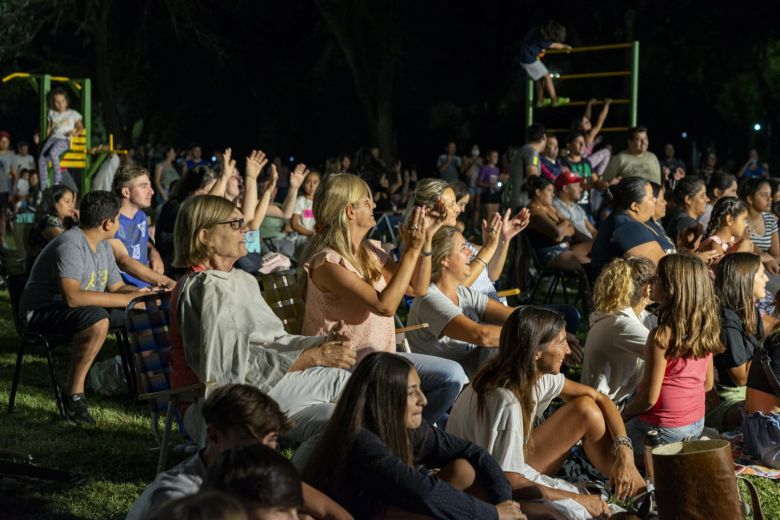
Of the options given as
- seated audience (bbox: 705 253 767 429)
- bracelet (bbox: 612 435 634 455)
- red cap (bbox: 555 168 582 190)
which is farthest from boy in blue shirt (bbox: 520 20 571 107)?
bracelet (bbox: 612 435 634 455)

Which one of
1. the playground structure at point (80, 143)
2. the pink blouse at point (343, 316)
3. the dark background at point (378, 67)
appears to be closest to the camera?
the pink blouse at point (343, 316)

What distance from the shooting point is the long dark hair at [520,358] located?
456 cm

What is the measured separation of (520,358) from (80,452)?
263 centimetres

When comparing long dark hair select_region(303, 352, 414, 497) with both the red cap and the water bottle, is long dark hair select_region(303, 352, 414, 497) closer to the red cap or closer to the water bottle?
the water bottle

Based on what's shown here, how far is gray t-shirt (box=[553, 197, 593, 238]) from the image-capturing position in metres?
10.4

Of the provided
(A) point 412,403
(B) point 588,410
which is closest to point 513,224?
(B) point 588,410

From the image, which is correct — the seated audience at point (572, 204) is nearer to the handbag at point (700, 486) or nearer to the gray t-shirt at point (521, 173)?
the gray t-shirt at point (521, 173)

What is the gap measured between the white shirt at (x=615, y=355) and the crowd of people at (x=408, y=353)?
11mm

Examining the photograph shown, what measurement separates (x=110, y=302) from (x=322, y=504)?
3.41 meters

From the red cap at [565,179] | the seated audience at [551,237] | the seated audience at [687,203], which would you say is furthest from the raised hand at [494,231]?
the red cap at [565,179]

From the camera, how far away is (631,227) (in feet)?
25.0

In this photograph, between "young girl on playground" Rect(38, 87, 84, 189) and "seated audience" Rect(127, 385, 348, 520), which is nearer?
"seated audience" Rect(127, 385, 348, 520)

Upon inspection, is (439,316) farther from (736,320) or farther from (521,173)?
(521,173)

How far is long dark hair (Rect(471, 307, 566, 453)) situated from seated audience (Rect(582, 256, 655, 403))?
1252mm
